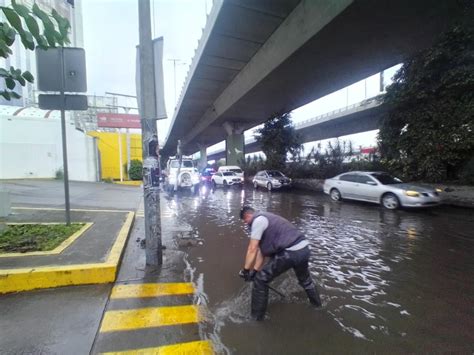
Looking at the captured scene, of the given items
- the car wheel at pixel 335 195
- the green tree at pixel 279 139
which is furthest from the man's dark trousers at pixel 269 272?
the green tree at pixel 279 139

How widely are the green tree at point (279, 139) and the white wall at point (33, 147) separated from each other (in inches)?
625

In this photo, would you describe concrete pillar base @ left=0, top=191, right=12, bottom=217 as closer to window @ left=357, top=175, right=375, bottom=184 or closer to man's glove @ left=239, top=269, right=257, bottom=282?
man's glove @ left=239, top=269, right=257, bottom=282

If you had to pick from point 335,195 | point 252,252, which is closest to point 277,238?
point 252,252

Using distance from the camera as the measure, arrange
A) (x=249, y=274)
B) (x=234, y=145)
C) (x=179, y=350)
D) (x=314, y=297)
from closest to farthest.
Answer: (x=179, y=350) → (x=249, y=274) → (x=314, y=297) → (x=234, y=145)

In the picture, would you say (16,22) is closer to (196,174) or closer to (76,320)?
(76,320)

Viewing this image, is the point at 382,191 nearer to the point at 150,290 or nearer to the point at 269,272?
the point at 269,272

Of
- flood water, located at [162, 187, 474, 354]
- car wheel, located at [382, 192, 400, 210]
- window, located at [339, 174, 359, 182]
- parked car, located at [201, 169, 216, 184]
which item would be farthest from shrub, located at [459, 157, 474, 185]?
parked car, located at [201, 169, 216, 184]

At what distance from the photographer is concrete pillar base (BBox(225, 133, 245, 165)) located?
33.9 m

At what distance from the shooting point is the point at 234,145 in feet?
112

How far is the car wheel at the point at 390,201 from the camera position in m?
10.3

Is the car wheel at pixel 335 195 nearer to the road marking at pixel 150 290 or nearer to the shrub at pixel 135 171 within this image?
the road marking at pixel 150 290

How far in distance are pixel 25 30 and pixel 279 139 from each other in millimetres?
22048

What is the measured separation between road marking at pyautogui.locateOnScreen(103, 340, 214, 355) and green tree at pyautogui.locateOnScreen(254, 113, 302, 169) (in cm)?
2246

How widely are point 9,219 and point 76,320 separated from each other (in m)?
5.51
